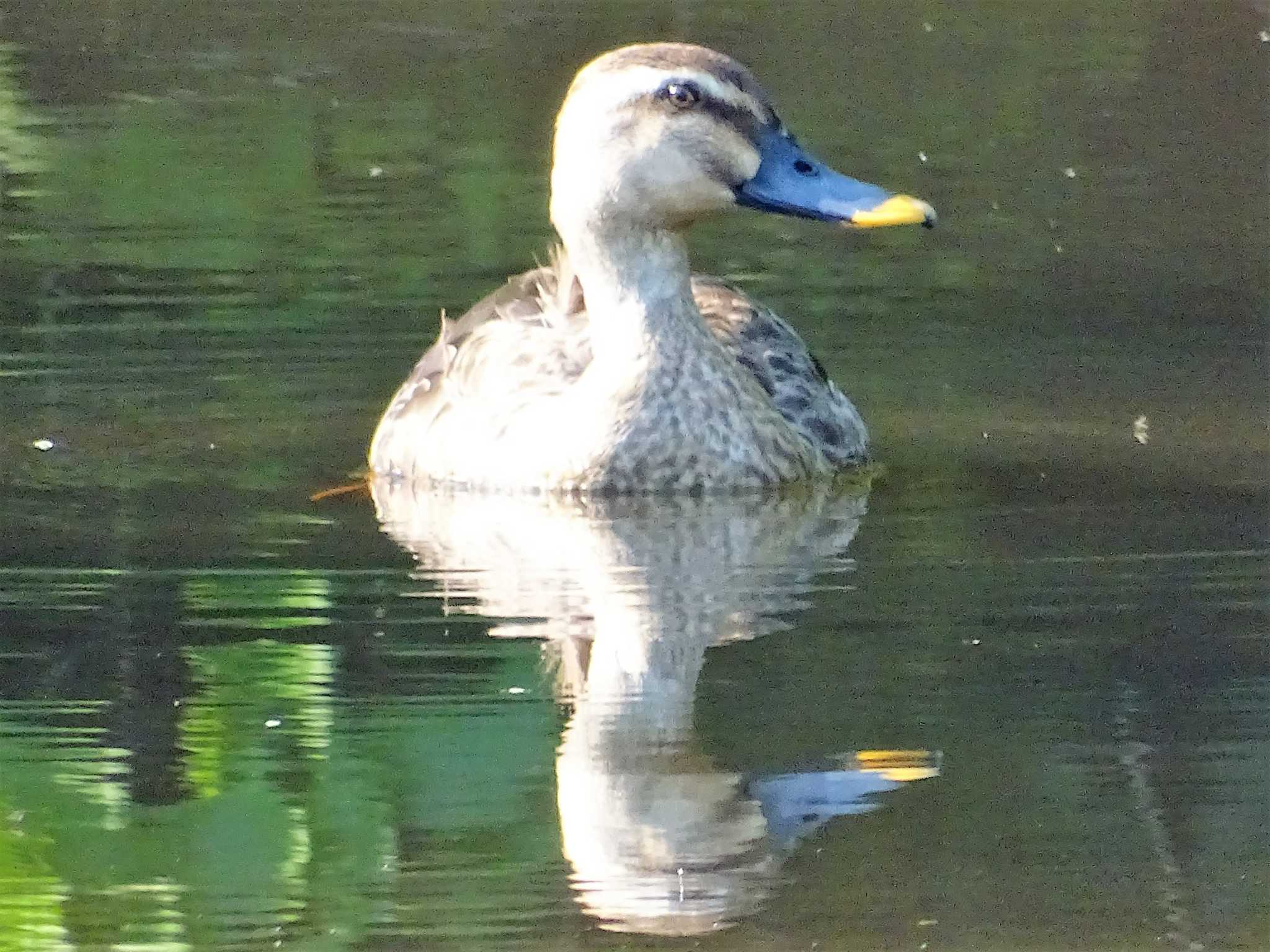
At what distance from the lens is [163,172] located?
14.1m

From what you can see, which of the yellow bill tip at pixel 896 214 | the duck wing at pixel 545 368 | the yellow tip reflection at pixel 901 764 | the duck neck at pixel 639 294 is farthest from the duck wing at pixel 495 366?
the yellow tip reflection at pixel 901 764

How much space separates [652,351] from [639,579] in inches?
52.0

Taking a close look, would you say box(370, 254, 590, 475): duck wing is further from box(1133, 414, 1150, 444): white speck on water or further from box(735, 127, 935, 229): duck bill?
box(1133, 414, 1150, 444): white speck on water

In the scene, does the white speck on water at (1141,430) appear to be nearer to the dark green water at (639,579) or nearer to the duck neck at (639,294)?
the dark green water at (639,579)

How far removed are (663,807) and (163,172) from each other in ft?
26.3

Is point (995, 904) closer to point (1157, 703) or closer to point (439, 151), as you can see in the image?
point (1157, 703)

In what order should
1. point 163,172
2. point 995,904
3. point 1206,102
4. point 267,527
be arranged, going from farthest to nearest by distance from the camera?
1. point 1206,102
2. point 163,172
3. point 267,527
4. point 995,904

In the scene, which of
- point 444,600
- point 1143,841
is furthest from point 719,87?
point 1143,841

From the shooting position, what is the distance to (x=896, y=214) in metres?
9.01

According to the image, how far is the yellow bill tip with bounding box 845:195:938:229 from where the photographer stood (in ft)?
29.1

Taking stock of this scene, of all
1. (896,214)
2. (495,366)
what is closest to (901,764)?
(896,214)

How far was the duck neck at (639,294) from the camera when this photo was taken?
374 inches

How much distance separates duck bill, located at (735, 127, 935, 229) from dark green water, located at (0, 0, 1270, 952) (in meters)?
0.84

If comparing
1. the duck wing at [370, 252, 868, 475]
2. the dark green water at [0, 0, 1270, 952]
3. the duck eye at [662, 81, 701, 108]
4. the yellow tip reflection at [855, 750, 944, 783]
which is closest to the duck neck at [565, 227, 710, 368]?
the duck wing at [370, 252, 868, 475]
